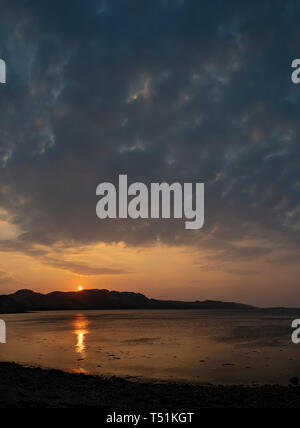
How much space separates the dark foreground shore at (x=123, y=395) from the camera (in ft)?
59.0

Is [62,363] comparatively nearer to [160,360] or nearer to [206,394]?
[160,360]

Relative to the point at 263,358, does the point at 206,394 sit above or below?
above

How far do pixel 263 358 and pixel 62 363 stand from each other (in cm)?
2396

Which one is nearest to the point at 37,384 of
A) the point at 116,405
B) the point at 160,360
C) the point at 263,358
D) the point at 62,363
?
the point at 116,405

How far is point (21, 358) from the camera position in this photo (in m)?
40.7

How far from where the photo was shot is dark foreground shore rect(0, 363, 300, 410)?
708 inches

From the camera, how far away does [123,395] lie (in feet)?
67.8

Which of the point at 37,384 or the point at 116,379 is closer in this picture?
the point at 37,384
